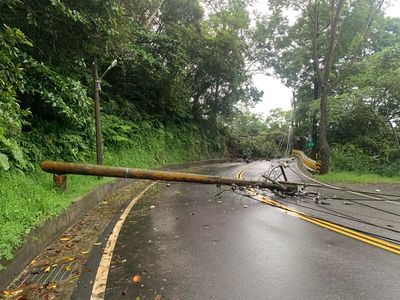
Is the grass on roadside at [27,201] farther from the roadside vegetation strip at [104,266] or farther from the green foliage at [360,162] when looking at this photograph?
the green foliage at [360,162]

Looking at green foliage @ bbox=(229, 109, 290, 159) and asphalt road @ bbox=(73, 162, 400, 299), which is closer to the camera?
asphalt road @ bbox=(73, 162, 400, 299)

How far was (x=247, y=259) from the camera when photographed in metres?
Result: 4.89

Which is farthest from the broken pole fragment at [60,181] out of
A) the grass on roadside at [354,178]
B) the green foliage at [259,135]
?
the green foliage at [259,135]

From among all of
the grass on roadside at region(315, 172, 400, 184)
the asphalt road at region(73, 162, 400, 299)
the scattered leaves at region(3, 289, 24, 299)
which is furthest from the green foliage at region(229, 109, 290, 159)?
the scattered leaves at region(3, 289, 24, 299)

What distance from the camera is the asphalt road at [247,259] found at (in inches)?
154

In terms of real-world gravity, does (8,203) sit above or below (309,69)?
below

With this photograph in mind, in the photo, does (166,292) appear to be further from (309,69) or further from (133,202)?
(309,69)

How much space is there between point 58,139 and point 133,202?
429 centimetres

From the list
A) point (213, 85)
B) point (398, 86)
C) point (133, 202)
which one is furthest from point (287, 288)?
point (213, 85)

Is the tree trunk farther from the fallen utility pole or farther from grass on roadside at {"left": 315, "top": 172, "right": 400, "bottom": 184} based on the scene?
the fallen utility pole

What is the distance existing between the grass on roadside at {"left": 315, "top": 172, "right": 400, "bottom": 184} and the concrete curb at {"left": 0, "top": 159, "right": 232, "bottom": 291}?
1137 centimetres

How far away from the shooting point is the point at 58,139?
12.1 meters

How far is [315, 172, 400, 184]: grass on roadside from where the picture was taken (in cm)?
1473

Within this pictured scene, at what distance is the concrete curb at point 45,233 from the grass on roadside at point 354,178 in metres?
11.4
